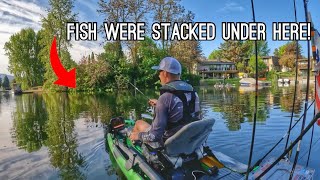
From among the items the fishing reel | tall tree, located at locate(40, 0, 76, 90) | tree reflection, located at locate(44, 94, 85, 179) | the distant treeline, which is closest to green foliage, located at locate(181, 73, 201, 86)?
the distant treeline

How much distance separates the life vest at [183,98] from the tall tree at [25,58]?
212 ft

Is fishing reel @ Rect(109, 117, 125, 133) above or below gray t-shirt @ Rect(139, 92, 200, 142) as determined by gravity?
below

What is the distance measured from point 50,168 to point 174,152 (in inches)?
146

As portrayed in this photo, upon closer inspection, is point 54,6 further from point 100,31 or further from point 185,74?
point 185,74

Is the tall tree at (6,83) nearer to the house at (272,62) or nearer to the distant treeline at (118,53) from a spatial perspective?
the distant treeline at (118,53)

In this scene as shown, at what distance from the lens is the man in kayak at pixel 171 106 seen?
438 cm

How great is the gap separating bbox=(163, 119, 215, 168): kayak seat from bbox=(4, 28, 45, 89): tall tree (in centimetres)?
6492

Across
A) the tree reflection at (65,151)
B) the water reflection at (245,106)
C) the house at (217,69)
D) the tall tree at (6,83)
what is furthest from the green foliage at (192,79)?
the tall tree at (6,83)

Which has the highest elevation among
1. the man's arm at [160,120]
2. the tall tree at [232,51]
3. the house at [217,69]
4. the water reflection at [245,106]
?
the tall tree at [232,51]

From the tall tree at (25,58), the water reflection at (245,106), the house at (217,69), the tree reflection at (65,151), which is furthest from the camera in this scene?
the house at (217,69)

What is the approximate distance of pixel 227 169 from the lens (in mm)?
4762

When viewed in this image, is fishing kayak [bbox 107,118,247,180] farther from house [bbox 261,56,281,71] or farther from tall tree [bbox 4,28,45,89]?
house [bbox 261,56,281,71]

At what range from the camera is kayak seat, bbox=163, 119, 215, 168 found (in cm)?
408

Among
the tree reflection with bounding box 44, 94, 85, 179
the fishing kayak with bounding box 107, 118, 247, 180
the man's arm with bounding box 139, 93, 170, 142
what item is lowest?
the tree reflection with bounding box 44, 94, 85, 179
